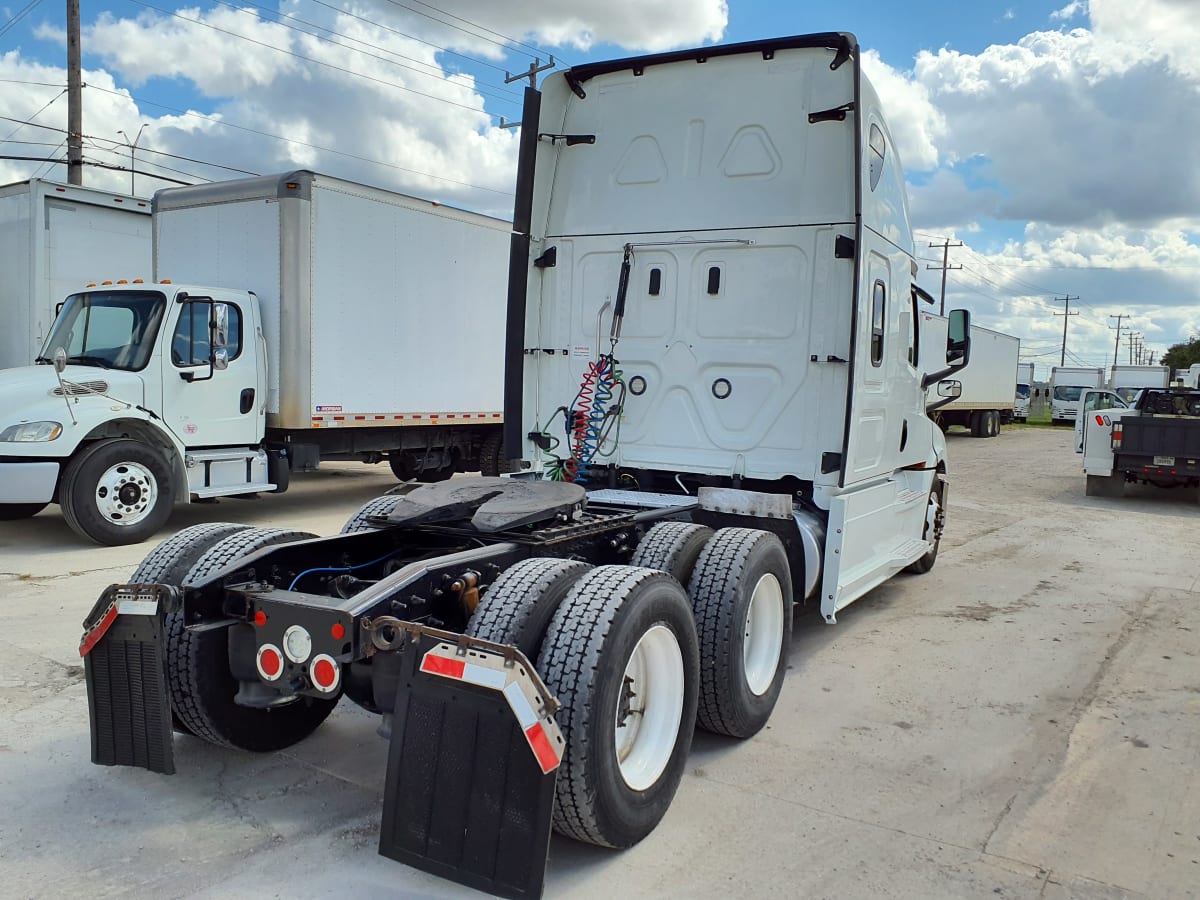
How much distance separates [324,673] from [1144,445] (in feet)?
46.4

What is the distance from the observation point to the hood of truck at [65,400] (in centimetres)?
813

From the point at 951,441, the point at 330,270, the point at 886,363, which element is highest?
the point at 330,270

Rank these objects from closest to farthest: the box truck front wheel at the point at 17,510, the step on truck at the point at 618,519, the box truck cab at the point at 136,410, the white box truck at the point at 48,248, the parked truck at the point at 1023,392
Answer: the step on truck at the point at 618,519 → the box truck cab at the point at 136,410 → the box truck front wheel at the point at 17,510 → the white box truck at the point at 48,248 → the parked truck at the point at 1023,392

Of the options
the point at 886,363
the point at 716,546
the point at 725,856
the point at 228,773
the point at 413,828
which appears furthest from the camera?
the point at 886,363

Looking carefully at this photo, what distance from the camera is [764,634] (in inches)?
184

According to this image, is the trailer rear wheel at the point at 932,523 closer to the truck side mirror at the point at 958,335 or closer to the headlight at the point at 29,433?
the truck side mirror at the point at 958,335

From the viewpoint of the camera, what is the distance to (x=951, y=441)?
2995 cm

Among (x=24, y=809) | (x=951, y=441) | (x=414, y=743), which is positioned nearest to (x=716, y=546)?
(x=414, y=743)

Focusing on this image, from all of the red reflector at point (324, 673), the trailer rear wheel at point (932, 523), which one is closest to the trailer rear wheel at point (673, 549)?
the red reflector at point (324, 673)

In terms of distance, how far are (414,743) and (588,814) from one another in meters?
0.61

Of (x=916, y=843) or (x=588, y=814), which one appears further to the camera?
(x=916, y=843)

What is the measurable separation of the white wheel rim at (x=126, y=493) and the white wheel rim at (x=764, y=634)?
645cm

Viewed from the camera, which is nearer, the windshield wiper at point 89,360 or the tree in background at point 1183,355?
the windshield wiper at point 89,360

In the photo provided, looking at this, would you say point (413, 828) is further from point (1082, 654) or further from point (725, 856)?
point (1082, 654)
